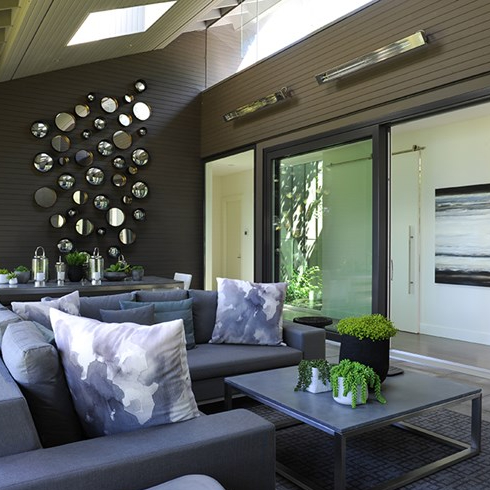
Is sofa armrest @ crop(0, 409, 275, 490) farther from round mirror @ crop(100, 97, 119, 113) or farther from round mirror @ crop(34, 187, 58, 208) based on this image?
round mirror @ crop(100, 97, 119, 113)

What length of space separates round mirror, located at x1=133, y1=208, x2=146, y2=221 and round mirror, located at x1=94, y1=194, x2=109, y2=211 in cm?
42

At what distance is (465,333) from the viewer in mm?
6066

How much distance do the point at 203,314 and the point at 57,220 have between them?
3788 millimetres

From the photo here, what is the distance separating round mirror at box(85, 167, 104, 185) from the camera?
279 inches

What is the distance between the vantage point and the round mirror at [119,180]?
7289mm

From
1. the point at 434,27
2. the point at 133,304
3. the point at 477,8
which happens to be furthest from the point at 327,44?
the point at 133,304

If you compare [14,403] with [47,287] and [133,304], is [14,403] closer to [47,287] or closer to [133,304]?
[133,304]

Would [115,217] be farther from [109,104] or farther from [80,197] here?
[109,104]

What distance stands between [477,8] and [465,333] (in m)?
3.68

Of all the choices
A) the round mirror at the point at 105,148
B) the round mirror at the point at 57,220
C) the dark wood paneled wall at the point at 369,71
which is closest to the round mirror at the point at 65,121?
the round mirror at the point at 105,148

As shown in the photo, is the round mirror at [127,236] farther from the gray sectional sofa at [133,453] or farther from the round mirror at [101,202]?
the gray sectional sofa at [133,453]

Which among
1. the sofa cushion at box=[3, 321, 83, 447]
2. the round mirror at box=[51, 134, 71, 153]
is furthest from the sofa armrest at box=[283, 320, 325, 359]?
the round mirror at box=[51, 134, 71, 153]

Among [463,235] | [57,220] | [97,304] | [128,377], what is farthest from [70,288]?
A: [463,235]

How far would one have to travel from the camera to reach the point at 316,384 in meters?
2.61
